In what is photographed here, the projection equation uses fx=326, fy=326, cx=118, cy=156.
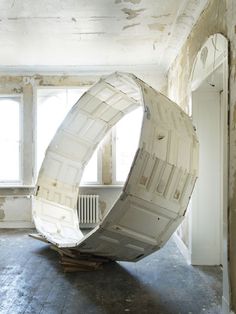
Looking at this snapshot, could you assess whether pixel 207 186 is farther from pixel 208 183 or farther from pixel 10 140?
pixel 10 140

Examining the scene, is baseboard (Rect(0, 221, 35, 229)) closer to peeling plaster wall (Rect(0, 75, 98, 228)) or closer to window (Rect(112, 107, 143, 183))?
peeling plaster wall (Rect(0, 75, 98, 228))

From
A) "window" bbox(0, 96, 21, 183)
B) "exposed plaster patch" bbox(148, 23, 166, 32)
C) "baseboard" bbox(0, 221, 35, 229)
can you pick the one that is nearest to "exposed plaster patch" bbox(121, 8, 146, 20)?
"exposed plaster patch" bbox(148, 23, 166, 32)

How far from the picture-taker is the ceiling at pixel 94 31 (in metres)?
3.43

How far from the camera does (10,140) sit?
607 centimetres

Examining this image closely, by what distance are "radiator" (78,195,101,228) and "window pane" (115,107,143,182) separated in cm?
64

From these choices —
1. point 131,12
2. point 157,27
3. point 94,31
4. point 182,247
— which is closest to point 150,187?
point 182,247

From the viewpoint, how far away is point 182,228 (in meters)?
4.47

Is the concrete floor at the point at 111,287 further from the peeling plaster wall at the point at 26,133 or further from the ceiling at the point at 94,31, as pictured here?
the ceiling at the point at 94,31

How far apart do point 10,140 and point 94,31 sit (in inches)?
113

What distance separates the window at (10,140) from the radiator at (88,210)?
4.33 feet

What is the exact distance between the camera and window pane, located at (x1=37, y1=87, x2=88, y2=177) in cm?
607

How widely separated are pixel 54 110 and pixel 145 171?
367 cm

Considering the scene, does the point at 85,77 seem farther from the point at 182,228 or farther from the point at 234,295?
the point at 234,295

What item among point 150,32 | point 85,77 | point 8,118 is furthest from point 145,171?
point 8,118
